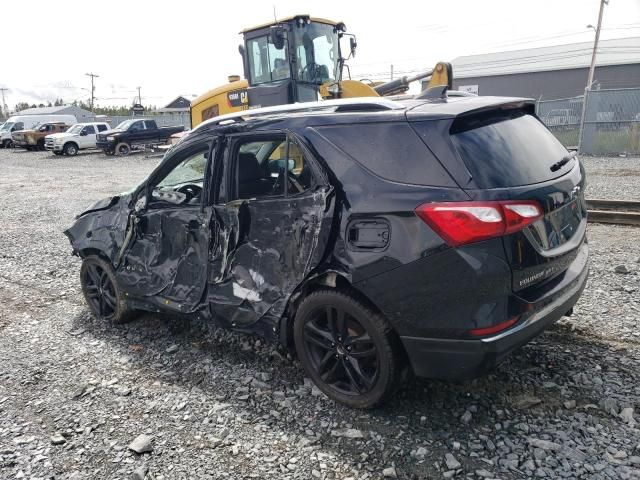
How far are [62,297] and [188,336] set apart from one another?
2.05m

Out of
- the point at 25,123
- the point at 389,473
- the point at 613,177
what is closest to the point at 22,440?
the point at 389,473

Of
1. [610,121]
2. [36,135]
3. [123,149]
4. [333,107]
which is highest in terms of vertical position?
[333,107]

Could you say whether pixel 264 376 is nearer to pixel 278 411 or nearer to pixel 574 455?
pixel 278 411

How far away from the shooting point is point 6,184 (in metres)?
17.5

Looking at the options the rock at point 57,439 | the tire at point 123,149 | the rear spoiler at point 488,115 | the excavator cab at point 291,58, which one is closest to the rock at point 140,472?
the rock at point 57,439

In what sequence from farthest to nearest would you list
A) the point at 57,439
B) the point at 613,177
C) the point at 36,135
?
the point at 36,135 → the point at 613,177 → the point at 57,439

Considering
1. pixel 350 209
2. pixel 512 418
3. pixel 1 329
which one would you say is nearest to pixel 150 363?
pixel 1 329

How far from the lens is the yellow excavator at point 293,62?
34.7 feet

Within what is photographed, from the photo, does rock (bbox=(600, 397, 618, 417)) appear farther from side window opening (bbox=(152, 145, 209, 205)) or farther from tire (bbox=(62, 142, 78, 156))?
tire (bbox=(62, 142, 78, 156))

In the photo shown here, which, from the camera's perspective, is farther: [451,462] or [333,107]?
[333,107]

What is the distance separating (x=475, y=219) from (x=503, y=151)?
54cm

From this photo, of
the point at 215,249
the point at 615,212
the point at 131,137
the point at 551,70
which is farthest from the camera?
the point at 551,70

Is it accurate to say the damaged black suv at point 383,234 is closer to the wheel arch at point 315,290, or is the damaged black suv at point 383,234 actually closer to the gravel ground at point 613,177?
the wheel arch at point 315,290

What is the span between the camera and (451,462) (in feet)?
8.74
